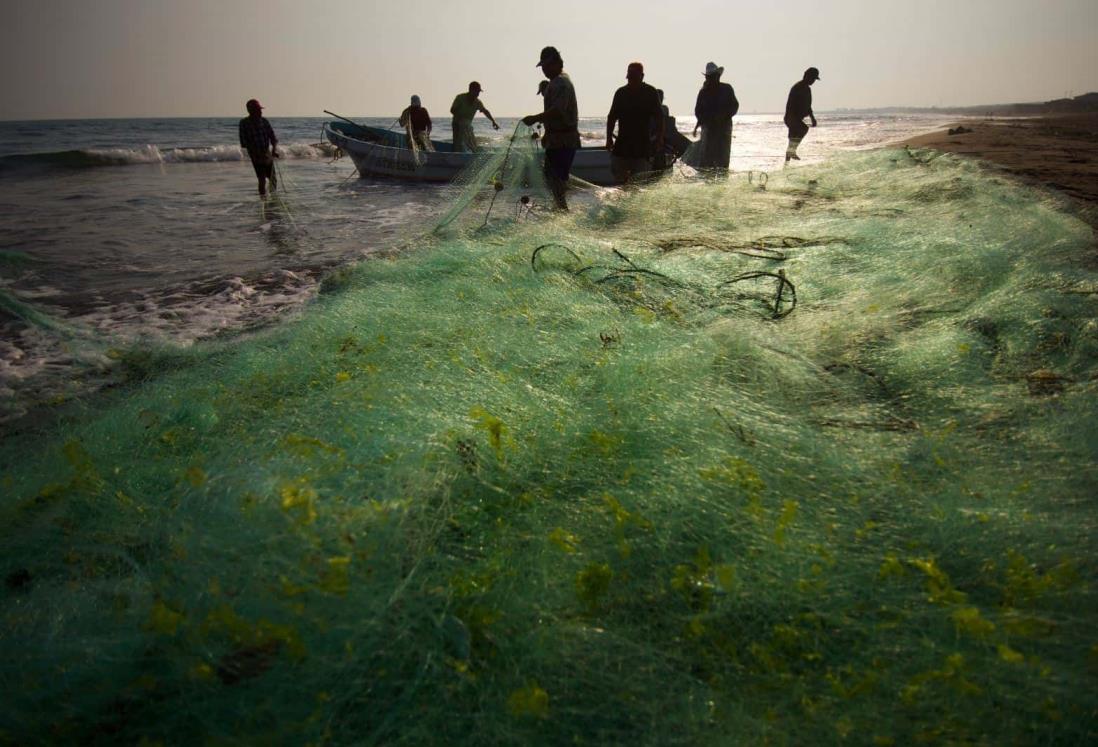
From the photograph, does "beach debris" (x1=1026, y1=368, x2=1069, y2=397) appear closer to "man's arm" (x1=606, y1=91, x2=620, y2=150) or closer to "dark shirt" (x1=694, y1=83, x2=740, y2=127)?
"man's arm" (x1=606, y1=91, x2=620, y2=150)

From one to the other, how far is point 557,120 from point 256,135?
6321 millimetres

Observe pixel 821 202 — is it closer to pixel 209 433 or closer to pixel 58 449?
pixel 209 433

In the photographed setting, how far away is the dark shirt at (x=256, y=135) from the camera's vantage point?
391 inches

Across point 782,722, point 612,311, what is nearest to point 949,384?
point 612,311

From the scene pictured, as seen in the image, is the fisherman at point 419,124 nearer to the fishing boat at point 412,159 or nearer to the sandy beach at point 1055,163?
the fishing boat at point 412,159

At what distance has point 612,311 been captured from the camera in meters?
2.99

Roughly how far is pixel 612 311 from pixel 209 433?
1911 mm

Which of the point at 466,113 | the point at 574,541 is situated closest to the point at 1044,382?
the point at 574,541

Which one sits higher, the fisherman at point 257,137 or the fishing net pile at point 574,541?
the fisherman at point 257,137

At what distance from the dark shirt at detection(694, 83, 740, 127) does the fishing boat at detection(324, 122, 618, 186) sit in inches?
136

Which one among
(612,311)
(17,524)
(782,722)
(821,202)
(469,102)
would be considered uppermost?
(469,102)

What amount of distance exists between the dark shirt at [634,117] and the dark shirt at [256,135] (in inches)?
242

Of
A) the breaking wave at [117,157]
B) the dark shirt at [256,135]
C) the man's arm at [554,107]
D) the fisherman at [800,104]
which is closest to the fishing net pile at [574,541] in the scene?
the man's arm at [554,107]

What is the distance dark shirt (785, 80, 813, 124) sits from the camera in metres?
11.2
